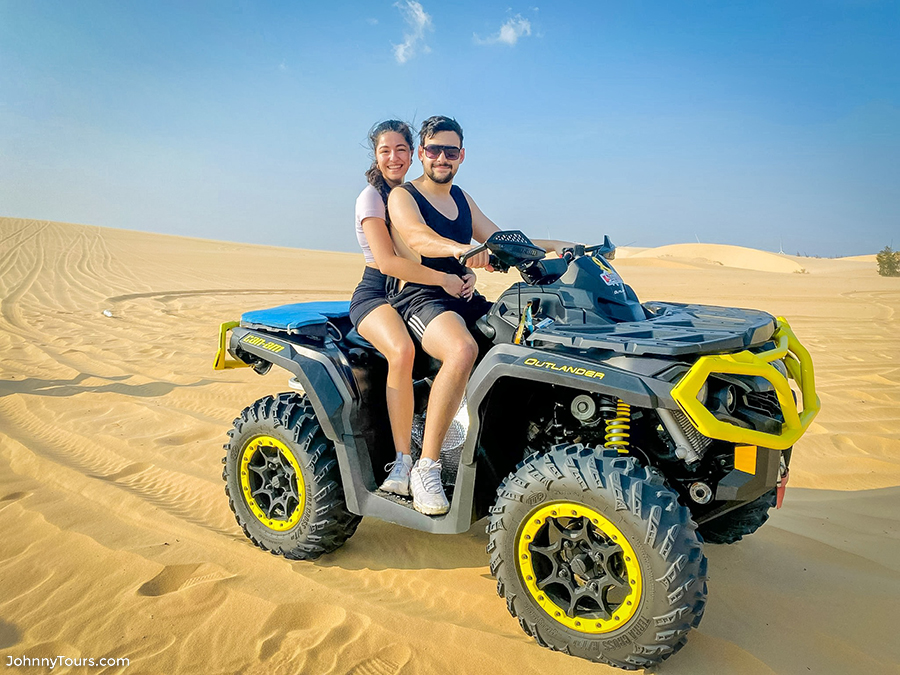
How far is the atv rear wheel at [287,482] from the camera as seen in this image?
342 centimetres

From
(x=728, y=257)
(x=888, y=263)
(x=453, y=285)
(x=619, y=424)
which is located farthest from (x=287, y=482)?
(x=728, y=257)

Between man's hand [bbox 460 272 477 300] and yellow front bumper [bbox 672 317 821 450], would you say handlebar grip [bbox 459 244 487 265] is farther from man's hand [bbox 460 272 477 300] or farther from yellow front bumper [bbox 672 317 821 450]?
yellow front bumper [bbox 672 317 821 450]

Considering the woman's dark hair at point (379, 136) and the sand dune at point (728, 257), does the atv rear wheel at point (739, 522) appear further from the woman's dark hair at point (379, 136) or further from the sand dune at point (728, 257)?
the sand dune at point (728, 257)

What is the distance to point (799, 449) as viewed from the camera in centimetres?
541

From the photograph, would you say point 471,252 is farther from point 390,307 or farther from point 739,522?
point 739,522

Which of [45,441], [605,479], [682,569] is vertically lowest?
[45,441]

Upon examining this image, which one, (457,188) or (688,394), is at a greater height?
(457,188)

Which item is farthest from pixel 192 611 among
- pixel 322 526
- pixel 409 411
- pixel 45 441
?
pixel 45 441

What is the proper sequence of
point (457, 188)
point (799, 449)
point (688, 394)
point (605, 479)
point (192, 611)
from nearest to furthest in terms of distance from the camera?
point (688, 394), point (605, 479), point (192, 611), point (457, 188), point (799, 449)

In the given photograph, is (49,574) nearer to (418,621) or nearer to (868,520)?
(418,621)

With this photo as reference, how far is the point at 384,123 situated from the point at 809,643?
3.44 metres

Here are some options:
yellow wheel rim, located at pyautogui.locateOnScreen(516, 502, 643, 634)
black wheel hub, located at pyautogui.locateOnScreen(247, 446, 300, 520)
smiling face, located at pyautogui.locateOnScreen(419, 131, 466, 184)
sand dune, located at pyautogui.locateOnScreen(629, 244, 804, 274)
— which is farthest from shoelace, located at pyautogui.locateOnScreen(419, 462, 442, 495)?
sand dune, located at pyautogui.locateOnScreen(629, 244, 804, 274)

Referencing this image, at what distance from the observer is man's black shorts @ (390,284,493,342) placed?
3.26 m

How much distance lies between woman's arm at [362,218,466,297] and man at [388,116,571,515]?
7 cm
